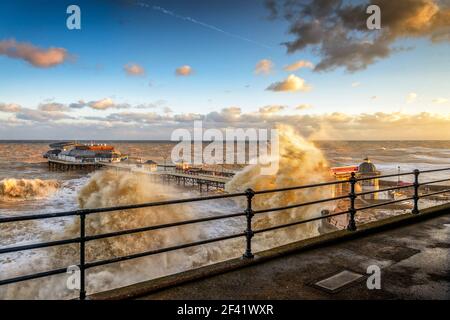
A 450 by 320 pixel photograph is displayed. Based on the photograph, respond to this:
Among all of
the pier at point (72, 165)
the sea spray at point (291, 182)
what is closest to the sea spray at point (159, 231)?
the sea spray at point (291, 182)

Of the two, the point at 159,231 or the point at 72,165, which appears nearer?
the point at 159,231

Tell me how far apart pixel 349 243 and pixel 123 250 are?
64.7ft

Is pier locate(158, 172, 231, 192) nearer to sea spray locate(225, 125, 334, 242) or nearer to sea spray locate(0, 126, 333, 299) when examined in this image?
sea spray locate(0, 126, 333, 299)

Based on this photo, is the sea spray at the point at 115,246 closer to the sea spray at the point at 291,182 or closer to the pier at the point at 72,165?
the sea spray at the point at 291,182

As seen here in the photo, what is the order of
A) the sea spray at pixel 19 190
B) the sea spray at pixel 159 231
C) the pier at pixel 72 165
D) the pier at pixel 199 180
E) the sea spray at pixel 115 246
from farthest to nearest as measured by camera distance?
1. the pier at pixel 72 165
2. the pier at pixel 199 180
3. the sea spray at pixel 19 190
4. the sea spray at pixel 159 231
5. the sea spray at pixel 115 246

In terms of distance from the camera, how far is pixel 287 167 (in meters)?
34.9

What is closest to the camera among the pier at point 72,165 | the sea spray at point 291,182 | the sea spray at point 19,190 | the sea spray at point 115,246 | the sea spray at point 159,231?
the sea spray at point 115,246

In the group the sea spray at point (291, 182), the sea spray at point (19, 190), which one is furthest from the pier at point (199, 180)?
the sea spray at point (19, 190)

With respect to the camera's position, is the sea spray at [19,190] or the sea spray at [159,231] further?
→ the sea spray at [19,190]

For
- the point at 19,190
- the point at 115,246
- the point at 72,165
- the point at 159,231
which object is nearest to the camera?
the point at 115,246

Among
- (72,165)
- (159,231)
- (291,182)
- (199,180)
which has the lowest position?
(159,231)

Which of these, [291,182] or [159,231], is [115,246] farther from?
[291,182]

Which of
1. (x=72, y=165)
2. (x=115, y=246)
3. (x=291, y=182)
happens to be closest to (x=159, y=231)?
(x=115, y=246)
